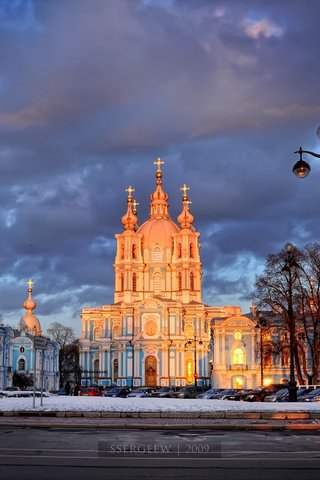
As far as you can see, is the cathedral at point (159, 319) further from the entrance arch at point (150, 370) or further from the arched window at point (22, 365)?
the arched window at point (22, 365)

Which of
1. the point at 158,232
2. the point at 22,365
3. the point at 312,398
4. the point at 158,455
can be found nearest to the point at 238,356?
the point at 22,365

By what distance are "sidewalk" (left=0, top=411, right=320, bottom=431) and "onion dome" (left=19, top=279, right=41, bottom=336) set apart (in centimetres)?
9102

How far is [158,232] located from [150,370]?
84.9ft

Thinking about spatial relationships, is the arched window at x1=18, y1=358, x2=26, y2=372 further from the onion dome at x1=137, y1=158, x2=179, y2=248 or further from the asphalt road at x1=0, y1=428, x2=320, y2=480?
the asphalt road at x1=0, y1=428, x2=320, y2=480

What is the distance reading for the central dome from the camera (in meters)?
116

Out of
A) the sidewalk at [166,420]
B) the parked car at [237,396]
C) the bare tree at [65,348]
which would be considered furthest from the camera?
the bare tree at [65,348]

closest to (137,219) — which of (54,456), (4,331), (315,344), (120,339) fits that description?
(120,339)

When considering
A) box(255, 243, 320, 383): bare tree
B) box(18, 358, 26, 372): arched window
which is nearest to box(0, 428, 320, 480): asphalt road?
box(255, 243, 320, 383): bare tree

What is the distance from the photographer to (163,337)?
10088cm

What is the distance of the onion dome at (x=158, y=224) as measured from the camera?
116 metres

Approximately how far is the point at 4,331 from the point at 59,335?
41.7 meters

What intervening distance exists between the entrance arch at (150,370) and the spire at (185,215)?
25322 mm

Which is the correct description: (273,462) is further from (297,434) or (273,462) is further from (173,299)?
(173,299)

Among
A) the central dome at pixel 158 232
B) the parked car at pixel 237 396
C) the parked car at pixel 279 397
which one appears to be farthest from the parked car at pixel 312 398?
the central dome at pixel 158 232
